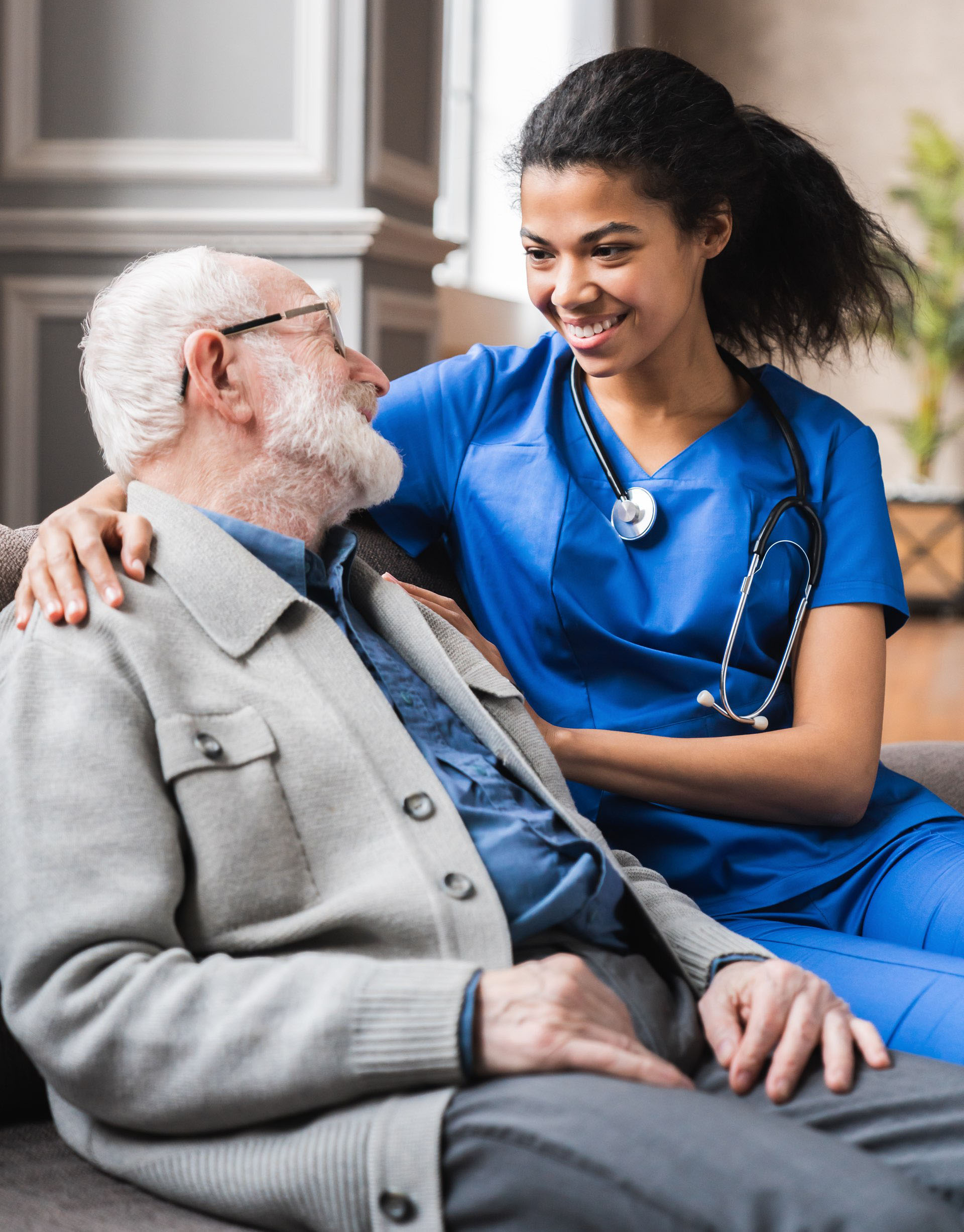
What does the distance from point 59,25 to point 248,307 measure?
5.73 ft

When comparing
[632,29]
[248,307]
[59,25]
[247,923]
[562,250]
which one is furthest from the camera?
[632,29]

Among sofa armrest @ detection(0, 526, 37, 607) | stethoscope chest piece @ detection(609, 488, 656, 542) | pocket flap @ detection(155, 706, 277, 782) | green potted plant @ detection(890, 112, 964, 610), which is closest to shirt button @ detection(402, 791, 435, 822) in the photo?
pocket flap @ detection(155, 706, 277, 782)

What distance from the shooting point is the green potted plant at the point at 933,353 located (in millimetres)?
6996

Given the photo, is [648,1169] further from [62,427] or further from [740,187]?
[62,427]

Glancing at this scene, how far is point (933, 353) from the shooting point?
7.21 metres

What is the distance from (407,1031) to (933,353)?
7058 mm

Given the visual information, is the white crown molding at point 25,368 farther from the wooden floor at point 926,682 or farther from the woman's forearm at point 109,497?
the wooden floor at point 926,682

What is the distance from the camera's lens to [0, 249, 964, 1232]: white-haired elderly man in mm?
857

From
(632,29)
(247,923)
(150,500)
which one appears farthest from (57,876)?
(632,29)

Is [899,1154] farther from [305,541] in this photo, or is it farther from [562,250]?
[562,250]

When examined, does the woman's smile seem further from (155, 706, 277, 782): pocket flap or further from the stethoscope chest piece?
(155, 706, 277, 782): pocket flap

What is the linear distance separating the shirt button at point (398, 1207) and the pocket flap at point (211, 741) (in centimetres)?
34

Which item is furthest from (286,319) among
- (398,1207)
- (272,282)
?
(398,1207)

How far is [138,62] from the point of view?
2684 millimetres
